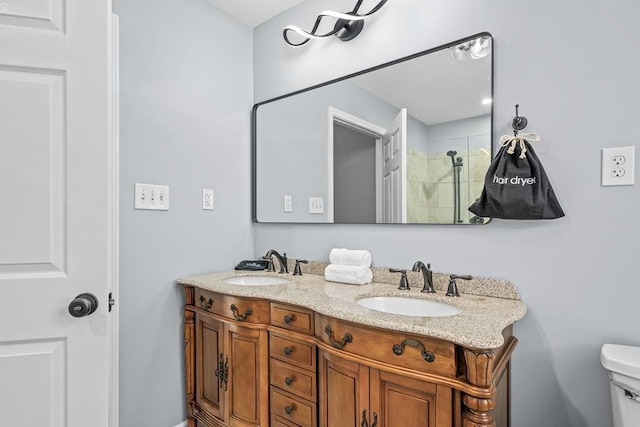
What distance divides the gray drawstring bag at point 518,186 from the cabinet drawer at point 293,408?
1.07 metres

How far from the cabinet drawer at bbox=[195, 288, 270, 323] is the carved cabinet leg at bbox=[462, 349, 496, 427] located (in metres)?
0.89

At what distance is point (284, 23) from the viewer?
2246mm

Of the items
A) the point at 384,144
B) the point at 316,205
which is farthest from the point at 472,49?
the point at 316,205

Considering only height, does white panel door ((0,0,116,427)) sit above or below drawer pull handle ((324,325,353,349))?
above

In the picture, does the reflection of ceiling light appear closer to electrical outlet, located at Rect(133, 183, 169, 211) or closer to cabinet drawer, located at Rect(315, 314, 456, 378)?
cabinet drawer, located at Rect(315, 314, 456, 378)

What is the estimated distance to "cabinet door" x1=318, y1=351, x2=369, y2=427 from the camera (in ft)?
3.83

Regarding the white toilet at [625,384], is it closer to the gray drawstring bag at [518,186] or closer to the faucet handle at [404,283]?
the gray drawstring bag at [518,186]

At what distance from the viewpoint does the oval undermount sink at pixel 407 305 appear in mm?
1409

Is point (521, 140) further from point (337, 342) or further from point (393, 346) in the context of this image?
point (337, 342)

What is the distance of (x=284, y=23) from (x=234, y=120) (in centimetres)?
71

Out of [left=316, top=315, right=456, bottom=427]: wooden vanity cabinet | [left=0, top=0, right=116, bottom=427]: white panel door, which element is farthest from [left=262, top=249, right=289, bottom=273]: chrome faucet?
[left=0, top=0, right=116, bottom=427]: white panel door

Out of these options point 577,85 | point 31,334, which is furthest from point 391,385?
point 577,85

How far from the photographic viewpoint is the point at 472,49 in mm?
1504

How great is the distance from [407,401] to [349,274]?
2.32 ft
